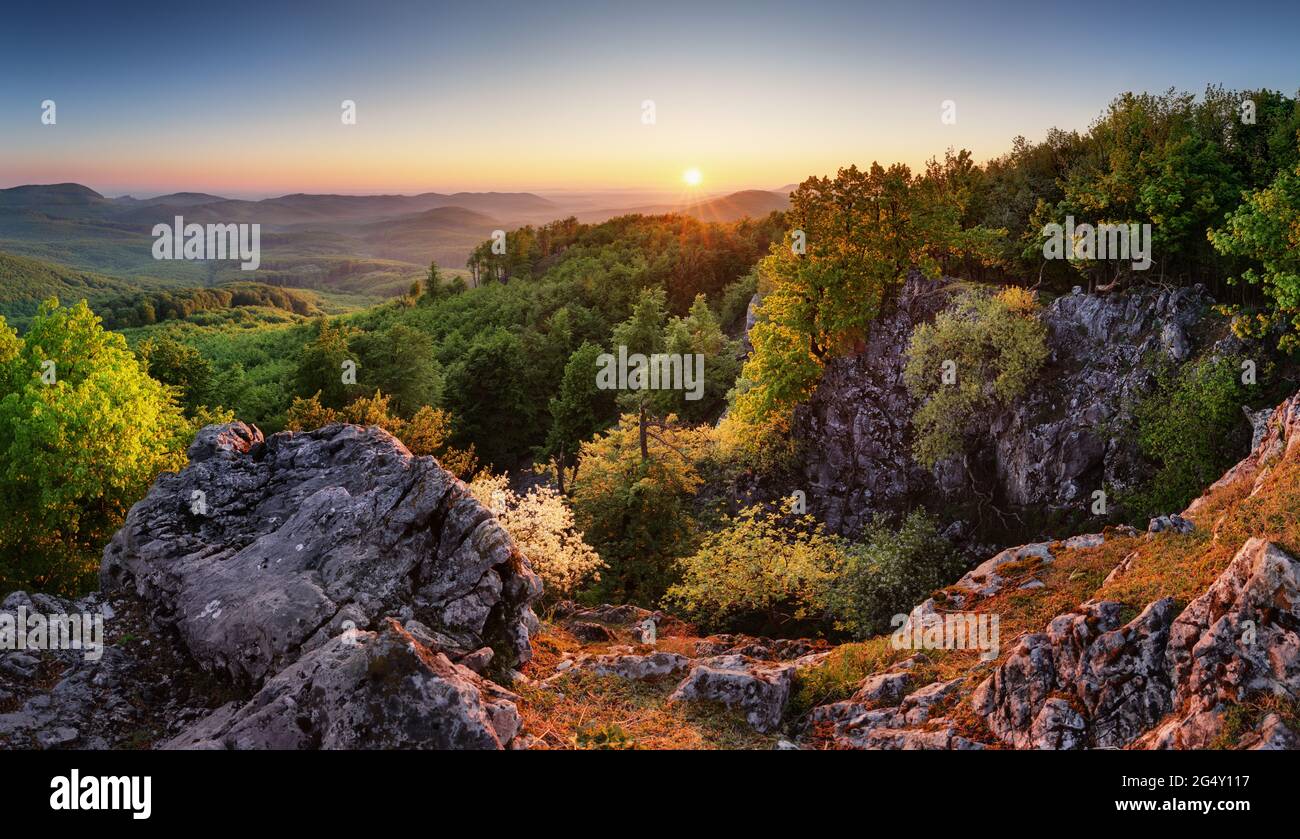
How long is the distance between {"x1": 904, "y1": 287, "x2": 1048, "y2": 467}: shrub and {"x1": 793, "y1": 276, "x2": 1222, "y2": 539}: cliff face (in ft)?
2.94

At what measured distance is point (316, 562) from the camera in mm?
17031

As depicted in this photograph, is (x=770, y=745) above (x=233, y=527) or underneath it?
underneath

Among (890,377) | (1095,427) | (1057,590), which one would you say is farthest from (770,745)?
(890,377)

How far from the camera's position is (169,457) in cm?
3491

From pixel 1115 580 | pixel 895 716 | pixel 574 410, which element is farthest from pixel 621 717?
pixel 574 410

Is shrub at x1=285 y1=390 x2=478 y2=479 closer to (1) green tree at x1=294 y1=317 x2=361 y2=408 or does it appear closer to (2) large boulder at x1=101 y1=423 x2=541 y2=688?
(2) large boulder at x1=101 y1=423 x2=541 y2=688

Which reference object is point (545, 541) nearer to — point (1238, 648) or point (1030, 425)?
point (1030, 425)

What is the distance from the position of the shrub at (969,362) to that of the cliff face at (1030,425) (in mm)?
895

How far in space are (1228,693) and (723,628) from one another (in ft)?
77.0

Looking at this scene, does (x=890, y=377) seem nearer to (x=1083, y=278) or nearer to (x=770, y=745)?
(x=1083, y=278)

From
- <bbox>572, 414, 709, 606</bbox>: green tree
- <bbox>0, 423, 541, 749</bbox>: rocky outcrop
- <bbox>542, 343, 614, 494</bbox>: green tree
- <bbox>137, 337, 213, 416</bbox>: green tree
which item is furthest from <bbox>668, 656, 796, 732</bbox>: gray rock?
<bbox>137, 337, 213, 416</bbox>: green tree

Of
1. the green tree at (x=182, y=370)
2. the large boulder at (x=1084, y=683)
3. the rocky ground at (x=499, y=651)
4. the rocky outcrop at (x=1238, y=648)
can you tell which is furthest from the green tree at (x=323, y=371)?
the rocky outcrop at (x=1238, y=648)

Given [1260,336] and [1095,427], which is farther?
[1095,427]

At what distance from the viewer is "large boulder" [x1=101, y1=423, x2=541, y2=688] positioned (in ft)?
51.1
